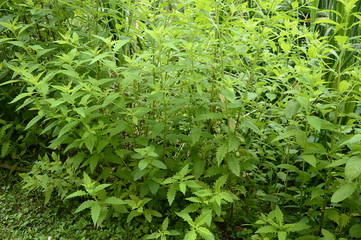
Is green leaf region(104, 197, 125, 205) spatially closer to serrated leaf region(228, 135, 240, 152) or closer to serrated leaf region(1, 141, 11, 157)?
serrated leaf region(228, 135, 240, 152)

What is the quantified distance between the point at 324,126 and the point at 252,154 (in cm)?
46

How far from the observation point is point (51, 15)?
250cm

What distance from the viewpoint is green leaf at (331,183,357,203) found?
162cm

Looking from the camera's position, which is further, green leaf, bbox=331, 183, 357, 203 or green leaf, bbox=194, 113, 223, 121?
green leaf, bbox=194, 113, 223, 121

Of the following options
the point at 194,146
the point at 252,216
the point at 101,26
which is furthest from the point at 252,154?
the point at 101,26

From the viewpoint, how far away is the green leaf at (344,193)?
1.62 metres

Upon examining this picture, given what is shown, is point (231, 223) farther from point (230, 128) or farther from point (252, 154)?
point (230, 128)

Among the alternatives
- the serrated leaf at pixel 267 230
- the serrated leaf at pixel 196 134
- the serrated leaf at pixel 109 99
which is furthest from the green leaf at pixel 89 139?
the serrated leaf at pixel 267 230

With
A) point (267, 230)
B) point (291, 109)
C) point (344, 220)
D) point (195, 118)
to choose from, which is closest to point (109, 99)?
point (195, 118)

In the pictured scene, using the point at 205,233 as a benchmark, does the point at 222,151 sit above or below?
above

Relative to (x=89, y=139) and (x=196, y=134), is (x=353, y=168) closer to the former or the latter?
(x=196, y=134)

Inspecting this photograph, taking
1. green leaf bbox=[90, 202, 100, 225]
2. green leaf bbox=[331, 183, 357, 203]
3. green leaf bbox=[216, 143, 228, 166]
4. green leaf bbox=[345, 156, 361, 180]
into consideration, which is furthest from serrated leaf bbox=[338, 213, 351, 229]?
green leaf bbox=[90, 202, 100, 225]

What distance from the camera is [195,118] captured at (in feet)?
6.52

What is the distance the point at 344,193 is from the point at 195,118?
817 mm
